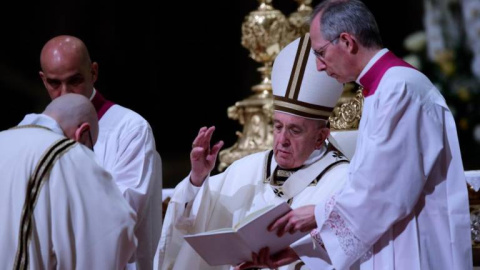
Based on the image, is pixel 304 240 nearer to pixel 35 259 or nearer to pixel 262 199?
pixel 262 199

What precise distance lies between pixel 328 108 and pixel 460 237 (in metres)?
1.19

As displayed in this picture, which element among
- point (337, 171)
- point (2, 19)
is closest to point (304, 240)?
point (337, 171)

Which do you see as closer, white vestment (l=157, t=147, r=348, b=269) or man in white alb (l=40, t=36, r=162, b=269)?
white vestment (l=157, t=147, r=348, b=269)

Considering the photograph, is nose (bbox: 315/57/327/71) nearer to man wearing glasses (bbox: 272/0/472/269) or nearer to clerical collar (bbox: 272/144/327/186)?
→ man wearing glasses (bbox: 272/0/472/269)

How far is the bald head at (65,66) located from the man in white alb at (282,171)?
A: 75cm

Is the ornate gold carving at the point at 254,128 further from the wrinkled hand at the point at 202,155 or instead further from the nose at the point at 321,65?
the nose at the point at 321,65

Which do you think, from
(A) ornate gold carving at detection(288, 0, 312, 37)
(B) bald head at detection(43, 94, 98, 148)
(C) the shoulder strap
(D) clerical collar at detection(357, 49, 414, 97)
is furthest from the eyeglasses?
(A) ornate gold carving at detection(288, 0, 312, 37)

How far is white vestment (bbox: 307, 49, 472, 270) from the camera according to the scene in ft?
13.8

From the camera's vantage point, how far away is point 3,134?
420cm

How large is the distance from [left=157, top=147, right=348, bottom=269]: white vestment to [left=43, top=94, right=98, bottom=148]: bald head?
1.01 meters

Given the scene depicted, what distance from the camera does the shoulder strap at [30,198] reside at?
4023mm

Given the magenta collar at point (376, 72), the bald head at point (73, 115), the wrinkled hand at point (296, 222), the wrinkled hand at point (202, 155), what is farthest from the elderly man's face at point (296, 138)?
the bald head at point (73, 115)

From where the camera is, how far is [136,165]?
532 cm

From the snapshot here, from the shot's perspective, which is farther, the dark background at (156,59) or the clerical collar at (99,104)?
the dark background at (156,59)
